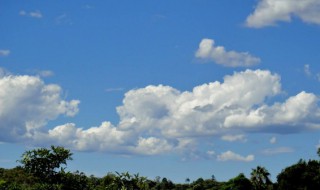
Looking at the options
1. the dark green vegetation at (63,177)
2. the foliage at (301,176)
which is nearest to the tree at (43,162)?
the dark green vegetation at (63,177)

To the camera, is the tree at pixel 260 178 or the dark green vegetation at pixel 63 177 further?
the tree at pixel 260 178

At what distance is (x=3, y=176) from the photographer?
9281 cm

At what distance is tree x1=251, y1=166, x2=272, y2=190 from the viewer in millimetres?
125312

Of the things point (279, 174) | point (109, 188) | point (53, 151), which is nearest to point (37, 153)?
point (53, 151)

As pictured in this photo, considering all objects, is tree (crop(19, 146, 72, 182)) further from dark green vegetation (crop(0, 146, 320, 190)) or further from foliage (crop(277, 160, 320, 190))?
foliage (crop(277, 160, 320, 190))

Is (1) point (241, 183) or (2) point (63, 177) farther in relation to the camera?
(1) point (241, 183)

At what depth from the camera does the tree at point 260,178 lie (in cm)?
12531

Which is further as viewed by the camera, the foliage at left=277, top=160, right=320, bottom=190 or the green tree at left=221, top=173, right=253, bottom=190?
the green tree at left=221, top=173, right=253, bottom=190

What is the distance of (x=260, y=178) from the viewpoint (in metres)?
126

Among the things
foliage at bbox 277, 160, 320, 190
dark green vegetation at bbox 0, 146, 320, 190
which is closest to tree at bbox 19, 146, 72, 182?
dark green vegetation at bbox 0, 146, 320, 190

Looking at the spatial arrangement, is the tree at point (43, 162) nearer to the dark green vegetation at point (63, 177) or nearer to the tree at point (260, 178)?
the dark green vegetation at point (63, 177)

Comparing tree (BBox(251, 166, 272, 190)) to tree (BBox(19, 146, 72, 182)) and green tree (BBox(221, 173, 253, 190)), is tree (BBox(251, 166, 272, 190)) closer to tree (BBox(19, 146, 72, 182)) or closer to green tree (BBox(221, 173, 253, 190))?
green tree (BBox(221, 173, 253, 190))

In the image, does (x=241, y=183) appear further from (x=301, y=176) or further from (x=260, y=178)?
(x=301, y=176)

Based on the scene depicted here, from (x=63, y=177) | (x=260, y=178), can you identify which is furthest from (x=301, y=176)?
(x=63, y=177)
